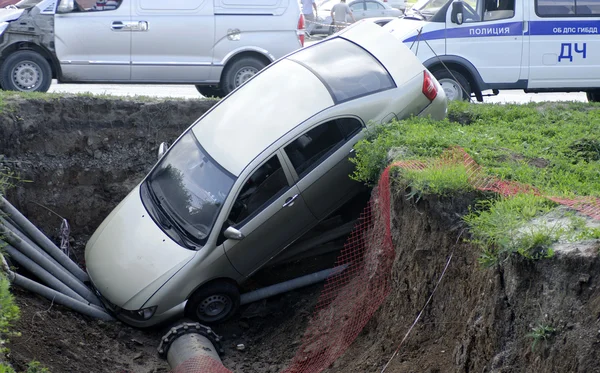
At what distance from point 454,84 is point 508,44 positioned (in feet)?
3.72

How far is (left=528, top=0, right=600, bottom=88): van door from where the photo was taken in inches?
476

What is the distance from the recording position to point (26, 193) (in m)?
→ 9.41

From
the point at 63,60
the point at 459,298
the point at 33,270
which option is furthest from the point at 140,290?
the point at 63,60

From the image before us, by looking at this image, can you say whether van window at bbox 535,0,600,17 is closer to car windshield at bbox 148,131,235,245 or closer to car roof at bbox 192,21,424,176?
car roof at bbox 192,21,424,176

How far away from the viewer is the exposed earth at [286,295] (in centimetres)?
432

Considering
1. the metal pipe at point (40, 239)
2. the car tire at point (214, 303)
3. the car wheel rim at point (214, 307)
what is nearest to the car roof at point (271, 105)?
the car tire at point (214, 303)

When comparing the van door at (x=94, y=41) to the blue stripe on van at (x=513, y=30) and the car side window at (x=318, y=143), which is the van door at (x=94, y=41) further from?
the car side window at (x=318, y=143)

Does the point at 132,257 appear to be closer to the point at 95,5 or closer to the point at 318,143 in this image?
the point at 318,143

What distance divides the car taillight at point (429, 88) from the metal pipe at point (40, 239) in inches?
171

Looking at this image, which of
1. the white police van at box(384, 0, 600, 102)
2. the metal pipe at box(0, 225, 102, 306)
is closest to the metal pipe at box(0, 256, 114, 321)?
the metal pipe at box(0, 225, 102, 306)

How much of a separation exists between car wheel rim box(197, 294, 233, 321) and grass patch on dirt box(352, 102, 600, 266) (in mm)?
1931

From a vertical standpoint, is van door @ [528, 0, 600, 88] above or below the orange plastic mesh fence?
above

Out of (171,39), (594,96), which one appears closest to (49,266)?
(171,39)

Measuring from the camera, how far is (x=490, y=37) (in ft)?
39.3
